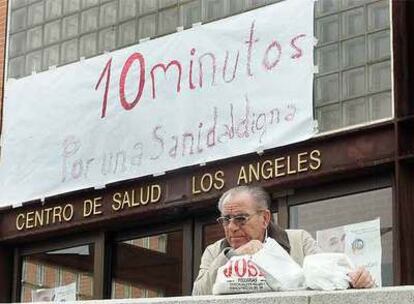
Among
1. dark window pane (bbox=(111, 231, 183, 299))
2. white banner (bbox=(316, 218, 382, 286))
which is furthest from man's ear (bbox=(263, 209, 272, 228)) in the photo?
dark window pane (bbox=(111, 231, 183, 299))

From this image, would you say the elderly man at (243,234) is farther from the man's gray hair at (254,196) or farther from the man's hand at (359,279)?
the man's hand at (359,279)

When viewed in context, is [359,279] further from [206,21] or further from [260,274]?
[206,21]

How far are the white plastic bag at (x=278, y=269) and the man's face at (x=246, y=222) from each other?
523 millimetres

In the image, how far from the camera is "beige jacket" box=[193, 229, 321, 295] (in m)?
6.66

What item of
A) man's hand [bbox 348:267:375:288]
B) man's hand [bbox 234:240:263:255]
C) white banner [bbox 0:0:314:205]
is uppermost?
white banner [bbox 0:0:314:205]

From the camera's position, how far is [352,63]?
32.8ft

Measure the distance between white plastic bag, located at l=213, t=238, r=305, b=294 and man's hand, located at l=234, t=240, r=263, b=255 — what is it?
11cm

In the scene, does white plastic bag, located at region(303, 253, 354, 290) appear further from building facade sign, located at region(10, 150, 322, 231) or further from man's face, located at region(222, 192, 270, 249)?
building facade sign, located at region(10, 150, 322, 231)

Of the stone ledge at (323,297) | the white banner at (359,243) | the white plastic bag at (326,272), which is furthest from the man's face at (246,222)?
the white banner at (359,243)

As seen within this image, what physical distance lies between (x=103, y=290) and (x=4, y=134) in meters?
1.84

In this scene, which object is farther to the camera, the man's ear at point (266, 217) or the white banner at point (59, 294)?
the white banner at point (59, 294)

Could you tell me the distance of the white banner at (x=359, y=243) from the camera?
9.52 metres

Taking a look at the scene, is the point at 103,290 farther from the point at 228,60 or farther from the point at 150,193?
the point at 228,60

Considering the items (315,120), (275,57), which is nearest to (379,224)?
(315,120)
